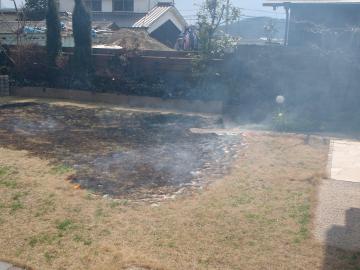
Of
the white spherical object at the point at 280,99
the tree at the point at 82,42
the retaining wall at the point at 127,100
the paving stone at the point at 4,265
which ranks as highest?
the tree at the point at 82,42

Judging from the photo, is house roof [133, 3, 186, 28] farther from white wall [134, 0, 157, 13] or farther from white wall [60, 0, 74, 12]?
white wall [60, 0, 74, 12]

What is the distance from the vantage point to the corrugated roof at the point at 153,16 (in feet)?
81.4

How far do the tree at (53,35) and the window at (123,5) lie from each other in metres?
15.5

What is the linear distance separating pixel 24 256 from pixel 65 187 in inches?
76.5

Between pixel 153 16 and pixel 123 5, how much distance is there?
5.93 metres

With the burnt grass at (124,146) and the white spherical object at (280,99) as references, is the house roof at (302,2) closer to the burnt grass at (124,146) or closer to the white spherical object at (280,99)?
the white spherical object at (280,99)

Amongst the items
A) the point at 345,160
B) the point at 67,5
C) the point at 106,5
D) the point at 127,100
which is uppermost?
the point at 67,5

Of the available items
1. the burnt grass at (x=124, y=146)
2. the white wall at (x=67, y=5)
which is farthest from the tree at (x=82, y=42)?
the white wall at (x=67, y=5)

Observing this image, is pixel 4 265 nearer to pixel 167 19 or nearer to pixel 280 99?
pixel 280 99

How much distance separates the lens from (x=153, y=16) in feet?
84.4

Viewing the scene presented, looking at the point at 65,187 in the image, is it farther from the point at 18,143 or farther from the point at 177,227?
the point at 18,143

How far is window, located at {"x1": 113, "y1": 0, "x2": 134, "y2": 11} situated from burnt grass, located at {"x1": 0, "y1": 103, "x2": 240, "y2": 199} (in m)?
20.0

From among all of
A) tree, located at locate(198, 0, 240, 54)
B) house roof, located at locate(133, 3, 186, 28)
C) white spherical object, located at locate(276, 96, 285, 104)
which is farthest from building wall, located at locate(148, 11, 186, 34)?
white spherical object, located at locate(276, 96, 285, 104)

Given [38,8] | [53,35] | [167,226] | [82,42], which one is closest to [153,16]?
[38,8]
